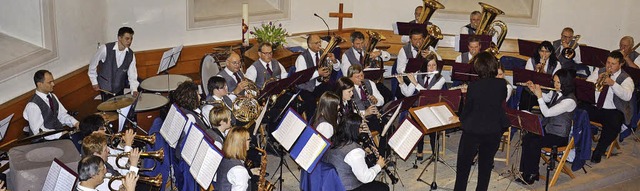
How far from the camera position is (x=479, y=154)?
→ 301 inches

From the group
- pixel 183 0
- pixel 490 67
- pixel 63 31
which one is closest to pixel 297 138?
pixel 490 67

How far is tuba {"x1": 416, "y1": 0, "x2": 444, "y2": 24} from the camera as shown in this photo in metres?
11.0

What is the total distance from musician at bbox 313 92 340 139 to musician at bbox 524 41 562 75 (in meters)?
3.82

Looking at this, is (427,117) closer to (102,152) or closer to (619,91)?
(619,91)

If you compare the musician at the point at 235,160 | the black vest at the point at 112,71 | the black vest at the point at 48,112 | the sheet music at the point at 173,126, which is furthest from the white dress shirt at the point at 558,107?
the black vest at the point at 48,112

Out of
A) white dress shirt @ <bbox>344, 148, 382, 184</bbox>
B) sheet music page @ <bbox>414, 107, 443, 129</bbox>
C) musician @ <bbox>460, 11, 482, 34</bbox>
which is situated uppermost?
musician @ <bbox>460, 11, 482, 34</bbox>

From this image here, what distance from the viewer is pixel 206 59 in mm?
9750

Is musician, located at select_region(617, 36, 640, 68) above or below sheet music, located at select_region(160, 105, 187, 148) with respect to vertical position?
above

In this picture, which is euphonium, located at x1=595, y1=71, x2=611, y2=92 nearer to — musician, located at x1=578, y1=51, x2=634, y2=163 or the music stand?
musician, located at x1=578, y1=51, x2=634, y2=163

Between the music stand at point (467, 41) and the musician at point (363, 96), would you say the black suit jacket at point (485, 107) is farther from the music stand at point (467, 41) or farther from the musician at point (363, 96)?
the music stand at point (467, 41)

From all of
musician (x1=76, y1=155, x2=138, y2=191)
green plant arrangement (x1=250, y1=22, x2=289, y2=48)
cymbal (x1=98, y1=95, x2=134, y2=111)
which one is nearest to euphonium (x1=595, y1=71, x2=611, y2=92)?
green plant arrangement (x1=250, y1=22, x2=289, y2=48)

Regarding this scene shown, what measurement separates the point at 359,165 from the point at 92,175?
7.31ft

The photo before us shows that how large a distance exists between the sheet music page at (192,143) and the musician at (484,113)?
103 inches

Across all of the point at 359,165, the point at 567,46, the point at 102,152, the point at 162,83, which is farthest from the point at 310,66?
the point at 102,152
